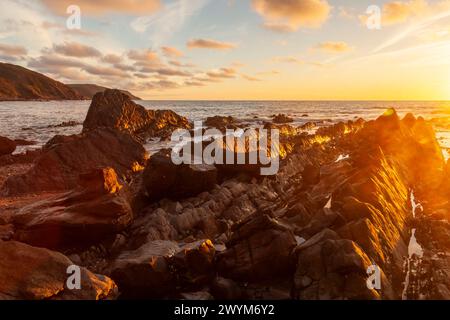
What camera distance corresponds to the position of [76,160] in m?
24.2

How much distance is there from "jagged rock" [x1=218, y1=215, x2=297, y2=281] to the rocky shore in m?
0.04

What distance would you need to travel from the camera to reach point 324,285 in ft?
35.2

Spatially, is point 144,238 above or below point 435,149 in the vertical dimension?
below

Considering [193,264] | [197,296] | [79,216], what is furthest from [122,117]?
[197,296]

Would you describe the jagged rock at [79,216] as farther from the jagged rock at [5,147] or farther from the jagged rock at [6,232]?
the jagged rock at [5,147]

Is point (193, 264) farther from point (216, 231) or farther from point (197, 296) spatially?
point (216, 231)

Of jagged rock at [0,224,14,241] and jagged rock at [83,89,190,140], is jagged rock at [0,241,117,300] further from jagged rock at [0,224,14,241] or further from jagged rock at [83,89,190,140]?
jagged rock at [83,89,190,140]

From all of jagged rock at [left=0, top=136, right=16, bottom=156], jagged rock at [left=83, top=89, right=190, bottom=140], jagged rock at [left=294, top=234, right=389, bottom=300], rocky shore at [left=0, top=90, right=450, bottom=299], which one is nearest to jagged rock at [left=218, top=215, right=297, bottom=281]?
rocky shore at [left=0, top=90, right=450, bottom=299]

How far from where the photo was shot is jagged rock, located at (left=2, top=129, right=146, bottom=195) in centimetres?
2222

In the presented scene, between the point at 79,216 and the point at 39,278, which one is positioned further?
the point at 79,216

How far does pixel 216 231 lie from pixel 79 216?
6.49 m
